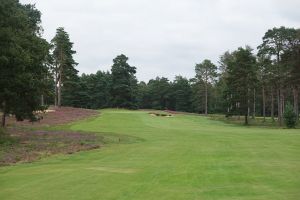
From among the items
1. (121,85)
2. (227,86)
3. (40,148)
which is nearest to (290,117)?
(227,86)

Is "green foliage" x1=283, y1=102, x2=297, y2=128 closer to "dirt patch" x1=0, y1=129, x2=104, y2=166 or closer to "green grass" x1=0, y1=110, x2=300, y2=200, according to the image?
"dirt patch" x1=0, y1=129, x2=104, y2=166

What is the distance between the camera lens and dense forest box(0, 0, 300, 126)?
32.3 meters

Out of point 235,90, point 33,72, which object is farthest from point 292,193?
point 235,90

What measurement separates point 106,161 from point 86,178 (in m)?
5.97

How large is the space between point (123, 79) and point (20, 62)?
90.4 m

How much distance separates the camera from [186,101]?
145000 millimetres

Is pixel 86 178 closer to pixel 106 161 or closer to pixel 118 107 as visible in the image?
pixel 106 161

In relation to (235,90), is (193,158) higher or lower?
lower

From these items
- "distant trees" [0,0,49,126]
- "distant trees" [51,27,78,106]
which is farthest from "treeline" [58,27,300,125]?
"distant trees" [0,0,49,126]

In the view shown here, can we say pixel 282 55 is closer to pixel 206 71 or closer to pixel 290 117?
pixel 290 117

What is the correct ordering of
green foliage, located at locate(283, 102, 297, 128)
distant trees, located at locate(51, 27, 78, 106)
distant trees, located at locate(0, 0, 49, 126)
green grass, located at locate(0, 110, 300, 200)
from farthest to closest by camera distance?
distant trees, located at locate(51, 27, 78, 106) < green foliage, located at locate(283, 102, 297, 128) < distant trees, located at locate(0, 0, 49, 126) < green grass, located at locate(0, 110, 300, 200)

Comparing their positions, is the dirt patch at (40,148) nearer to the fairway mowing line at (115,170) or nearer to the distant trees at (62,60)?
the fairway mowing line at (115,170)

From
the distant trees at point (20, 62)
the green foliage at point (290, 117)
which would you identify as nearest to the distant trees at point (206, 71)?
the green foliage at point (290, 117)

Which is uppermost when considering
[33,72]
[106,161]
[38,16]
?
[38,16]
